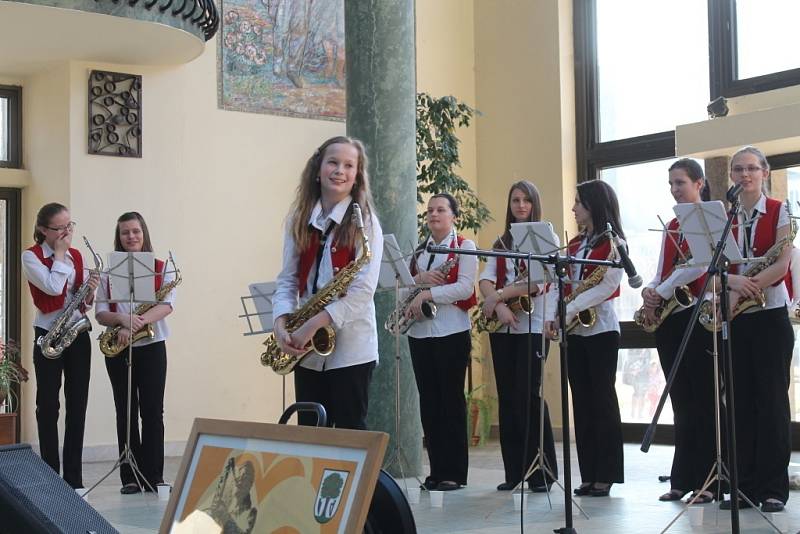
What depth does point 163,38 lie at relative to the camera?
8.32 meters

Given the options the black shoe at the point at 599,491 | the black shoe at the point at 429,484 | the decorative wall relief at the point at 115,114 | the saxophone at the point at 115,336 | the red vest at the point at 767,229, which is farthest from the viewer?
the decorative wall relief at the point at 115,114

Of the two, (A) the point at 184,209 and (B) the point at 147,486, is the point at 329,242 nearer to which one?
(B) the point at 147,486

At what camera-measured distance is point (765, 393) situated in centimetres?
512

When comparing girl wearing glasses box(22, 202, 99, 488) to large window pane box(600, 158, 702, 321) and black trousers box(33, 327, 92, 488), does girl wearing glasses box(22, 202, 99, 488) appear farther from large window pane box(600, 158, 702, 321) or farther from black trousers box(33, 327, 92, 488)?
large window pane box(600, 158, 702, 321)

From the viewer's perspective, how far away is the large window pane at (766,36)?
8.77m

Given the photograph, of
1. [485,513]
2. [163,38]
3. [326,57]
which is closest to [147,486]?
[485,513]

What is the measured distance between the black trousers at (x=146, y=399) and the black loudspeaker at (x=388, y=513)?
383 centimetres

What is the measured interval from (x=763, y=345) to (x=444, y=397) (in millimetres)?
1850

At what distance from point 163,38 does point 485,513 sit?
4.53m

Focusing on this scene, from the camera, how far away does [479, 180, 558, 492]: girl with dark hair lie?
613 cm

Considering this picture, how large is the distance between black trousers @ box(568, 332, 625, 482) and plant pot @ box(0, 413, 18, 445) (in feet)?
14.8

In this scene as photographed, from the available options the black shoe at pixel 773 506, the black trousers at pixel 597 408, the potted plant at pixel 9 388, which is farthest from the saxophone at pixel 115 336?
the black shoe at pixel 773 506

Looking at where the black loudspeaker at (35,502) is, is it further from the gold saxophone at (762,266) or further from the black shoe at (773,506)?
the black shoe at (773,506)

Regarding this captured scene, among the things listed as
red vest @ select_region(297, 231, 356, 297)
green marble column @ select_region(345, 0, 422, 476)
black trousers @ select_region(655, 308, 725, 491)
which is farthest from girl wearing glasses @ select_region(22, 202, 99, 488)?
black trousers @ select_region(655, 308, 725, 491)
